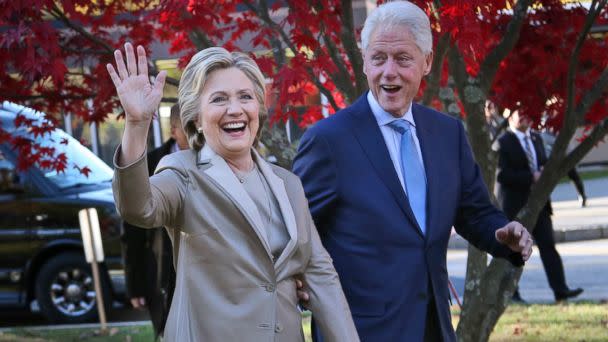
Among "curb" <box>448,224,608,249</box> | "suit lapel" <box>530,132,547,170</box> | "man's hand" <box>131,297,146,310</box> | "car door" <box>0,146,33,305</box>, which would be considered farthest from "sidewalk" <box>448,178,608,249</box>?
"man's hand" <box>131,297,146,310</box>

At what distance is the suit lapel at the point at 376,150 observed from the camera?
4035 mm

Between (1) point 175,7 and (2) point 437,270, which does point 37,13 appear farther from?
(2) point 437,270

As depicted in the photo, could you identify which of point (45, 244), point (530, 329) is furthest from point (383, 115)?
point (45, 244)

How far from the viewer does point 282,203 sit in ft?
11.5

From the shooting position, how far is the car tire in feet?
36.7

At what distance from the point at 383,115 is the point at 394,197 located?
12.9 inches

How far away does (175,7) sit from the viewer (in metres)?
6.16

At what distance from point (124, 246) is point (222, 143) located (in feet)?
11.4

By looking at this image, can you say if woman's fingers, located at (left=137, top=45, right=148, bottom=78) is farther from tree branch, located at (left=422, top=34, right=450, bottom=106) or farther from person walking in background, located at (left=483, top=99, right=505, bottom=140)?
person walking in background, located at (left=483, top=99, right=505, bottom=140)

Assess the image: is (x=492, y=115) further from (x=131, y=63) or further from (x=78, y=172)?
(x=131, y=63)

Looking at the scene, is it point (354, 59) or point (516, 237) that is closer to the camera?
point (516, 237)

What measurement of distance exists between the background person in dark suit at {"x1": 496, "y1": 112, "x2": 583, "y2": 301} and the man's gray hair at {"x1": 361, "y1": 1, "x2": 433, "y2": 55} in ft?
20.5

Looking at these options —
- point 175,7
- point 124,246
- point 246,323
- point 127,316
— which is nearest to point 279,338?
point 246,323

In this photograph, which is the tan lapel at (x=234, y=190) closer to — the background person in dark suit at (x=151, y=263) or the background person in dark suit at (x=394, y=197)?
the background person in dark suit at (x=394, y=197)
